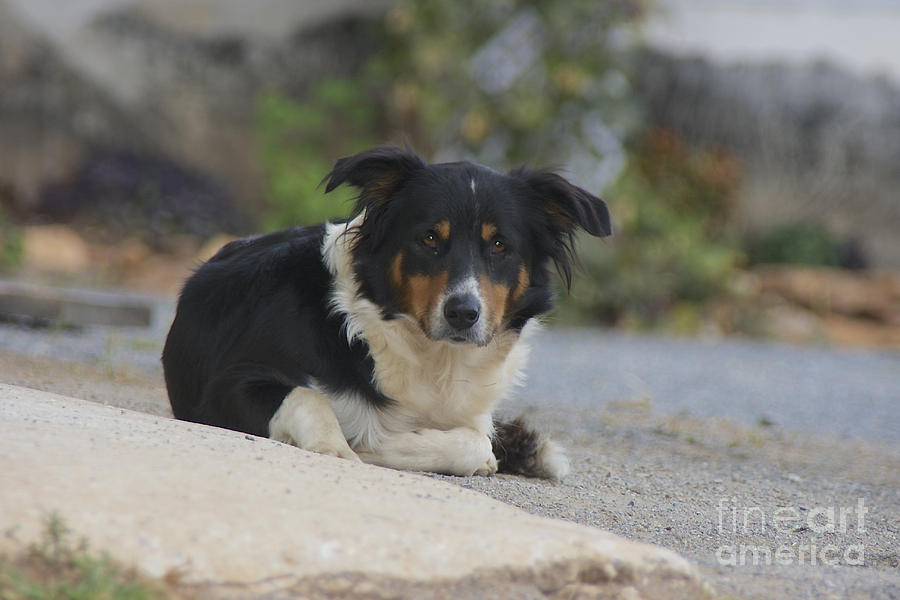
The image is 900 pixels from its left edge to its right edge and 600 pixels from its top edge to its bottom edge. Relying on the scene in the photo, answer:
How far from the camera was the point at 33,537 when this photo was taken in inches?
87.0

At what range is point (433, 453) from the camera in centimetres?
380

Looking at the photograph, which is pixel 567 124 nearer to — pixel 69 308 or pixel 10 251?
pixel 10 251

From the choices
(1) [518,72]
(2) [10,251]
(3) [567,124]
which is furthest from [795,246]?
(2) [10,251]

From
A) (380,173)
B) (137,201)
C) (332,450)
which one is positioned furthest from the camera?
(137,201)

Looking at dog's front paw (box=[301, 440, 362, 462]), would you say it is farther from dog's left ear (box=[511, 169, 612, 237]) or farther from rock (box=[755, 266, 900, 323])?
rock (box=[755, 266, 900, 323])

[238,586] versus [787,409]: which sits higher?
[238,586]

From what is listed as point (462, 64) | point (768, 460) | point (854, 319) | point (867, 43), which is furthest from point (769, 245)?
point (768, 460)

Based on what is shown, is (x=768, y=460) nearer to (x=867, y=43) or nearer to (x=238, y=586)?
(x=238, y=586)

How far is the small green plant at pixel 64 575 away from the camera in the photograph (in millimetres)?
2084

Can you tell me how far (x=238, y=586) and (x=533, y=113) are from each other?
995 cm

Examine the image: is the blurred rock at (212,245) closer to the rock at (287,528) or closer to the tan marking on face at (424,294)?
the tan marking on face at (424,294)

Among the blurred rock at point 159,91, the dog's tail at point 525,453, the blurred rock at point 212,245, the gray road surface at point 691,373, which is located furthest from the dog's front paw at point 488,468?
the blurred rock at point 159,91

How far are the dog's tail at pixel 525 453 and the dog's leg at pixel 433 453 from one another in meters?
0.32

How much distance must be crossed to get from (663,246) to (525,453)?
7852 millimetres
